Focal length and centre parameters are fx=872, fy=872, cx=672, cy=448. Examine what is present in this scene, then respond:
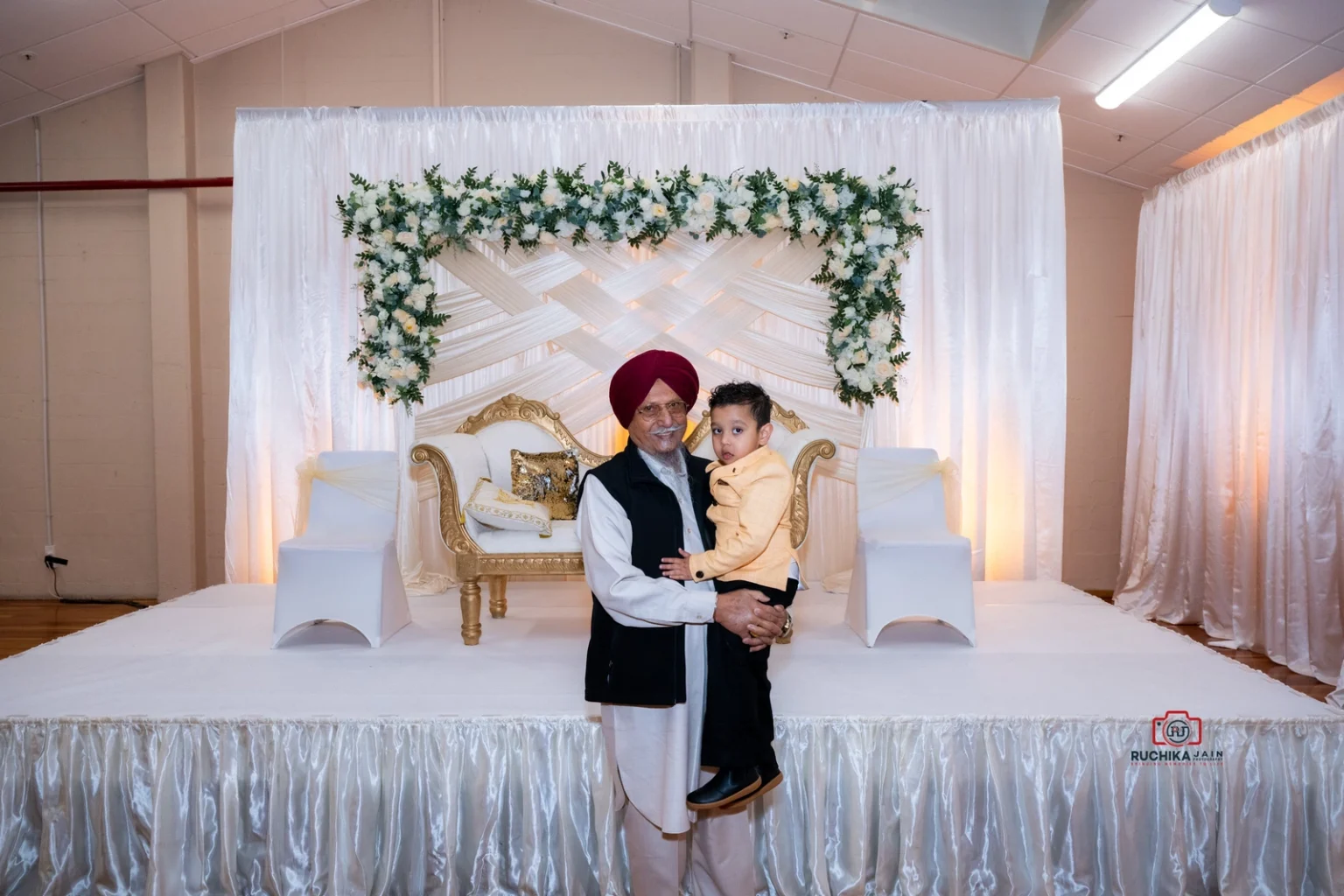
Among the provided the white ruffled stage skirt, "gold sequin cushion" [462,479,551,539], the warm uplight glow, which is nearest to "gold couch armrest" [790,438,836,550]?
"gold sequin cushion" [462,479,551,539]

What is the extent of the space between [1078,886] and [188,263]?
6.51m

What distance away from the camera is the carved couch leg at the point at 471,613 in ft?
12.4

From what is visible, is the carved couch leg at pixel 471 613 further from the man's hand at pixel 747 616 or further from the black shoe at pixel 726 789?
the man's hand at pixel 747 616

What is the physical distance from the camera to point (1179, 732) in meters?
2.65

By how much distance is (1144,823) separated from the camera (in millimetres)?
2604

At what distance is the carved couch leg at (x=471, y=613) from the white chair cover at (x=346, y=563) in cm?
36

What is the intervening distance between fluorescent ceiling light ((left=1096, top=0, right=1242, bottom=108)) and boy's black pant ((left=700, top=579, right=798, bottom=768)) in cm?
346

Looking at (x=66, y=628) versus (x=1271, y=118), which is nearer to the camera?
(x=1271, y=118)

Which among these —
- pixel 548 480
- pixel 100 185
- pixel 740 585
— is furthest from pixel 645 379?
pixel 100 185

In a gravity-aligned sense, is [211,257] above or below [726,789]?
above

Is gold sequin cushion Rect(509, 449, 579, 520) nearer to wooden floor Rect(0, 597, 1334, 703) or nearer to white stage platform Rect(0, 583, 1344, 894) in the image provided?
white stage platform Rect(0, 583, 1344, 894)

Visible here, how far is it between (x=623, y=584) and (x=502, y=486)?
2884 millimetres

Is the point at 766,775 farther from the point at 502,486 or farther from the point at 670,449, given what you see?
the point at 502,486

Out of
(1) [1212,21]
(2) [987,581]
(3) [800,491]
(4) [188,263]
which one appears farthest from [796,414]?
(4) [188,263]
